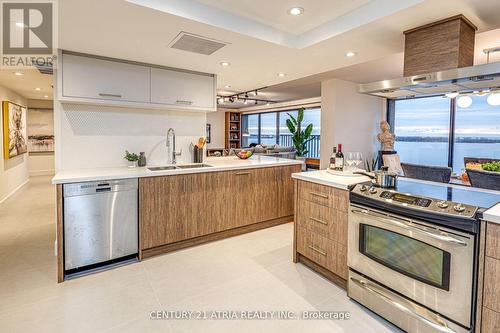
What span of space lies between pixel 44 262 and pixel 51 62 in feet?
7.05

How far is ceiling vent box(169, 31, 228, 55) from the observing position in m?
2.44

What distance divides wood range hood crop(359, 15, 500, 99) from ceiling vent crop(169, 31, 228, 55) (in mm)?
1452

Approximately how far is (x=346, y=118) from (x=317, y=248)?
3.70 m

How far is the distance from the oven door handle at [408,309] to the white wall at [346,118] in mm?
3644

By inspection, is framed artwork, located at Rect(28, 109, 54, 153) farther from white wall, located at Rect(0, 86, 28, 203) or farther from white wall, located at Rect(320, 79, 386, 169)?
white wall, located at Rect(320, 79, 386, 169)

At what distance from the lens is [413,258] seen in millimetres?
1759

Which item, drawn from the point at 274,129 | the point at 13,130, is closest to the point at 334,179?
the point at 13,130

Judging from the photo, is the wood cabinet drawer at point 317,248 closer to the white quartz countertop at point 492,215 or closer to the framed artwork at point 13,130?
the white quartz countertop at point 492,215

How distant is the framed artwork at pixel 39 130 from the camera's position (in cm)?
784

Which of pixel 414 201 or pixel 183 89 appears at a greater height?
pixel 183 89

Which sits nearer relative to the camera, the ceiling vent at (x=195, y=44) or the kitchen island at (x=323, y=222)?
the kitchen island at (x=323, y=222)

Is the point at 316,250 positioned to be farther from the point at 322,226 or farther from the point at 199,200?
the point at 199,200

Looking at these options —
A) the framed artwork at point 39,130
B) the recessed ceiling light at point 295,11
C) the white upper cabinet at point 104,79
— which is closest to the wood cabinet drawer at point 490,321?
the recessed ceiling light at point 295,11

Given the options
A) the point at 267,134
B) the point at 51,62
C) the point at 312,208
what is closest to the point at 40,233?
the point at 51,62
